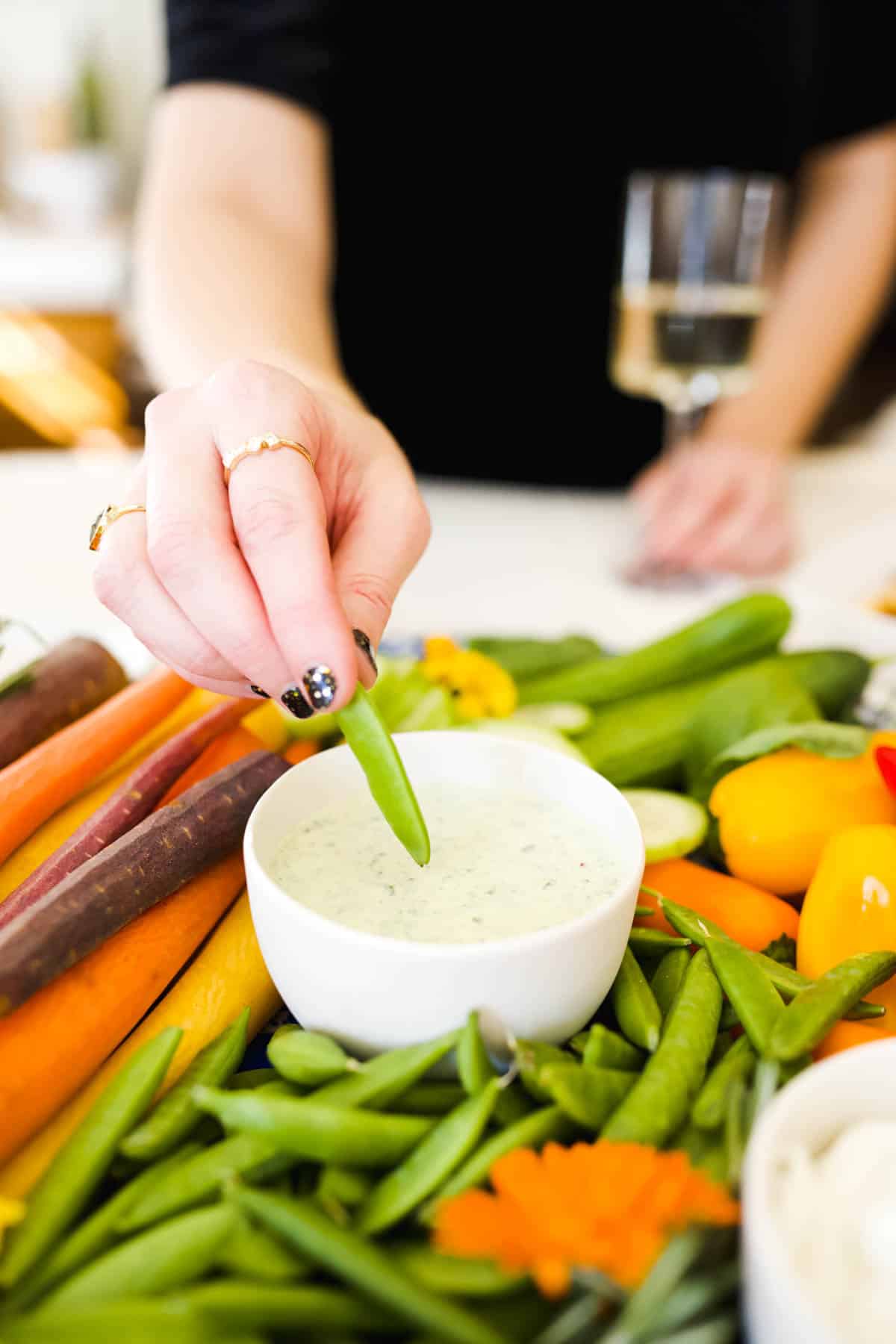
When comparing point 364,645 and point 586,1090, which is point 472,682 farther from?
point 586,1090

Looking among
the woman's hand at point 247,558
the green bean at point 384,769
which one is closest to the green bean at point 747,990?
the green bean at point 384,769

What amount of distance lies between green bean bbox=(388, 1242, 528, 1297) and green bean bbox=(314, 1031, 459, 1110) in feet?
0.36

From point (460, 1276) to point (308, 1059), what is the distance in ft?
0.60

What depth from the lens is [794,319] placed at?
255 cm

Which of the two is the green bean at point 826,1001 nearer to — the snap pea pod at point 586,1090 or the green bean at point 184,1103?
the snap pea pod at point 586,1090

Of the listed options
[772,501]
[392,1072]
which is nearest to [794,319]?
[772,501]

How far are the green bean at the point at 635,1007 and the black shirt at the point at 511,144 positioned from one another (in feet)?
5.23

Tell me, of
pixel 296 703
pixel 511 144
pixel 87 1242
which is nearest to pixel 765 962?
pixel 296 703

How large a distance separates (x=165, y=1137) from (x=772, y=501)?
1.78m

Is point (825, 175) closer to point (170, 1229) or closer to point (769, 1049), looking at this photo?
point (769, 1049)

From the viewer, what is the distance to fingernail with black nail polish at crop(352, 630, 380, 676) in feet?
2.80

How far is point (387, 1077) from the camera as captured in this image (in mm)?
714

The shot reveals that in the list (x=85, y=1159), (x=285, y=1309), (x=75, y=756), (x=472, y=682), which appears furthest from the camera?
(x=472, y=682)

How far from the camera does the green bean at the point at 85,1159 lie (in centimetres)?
63
